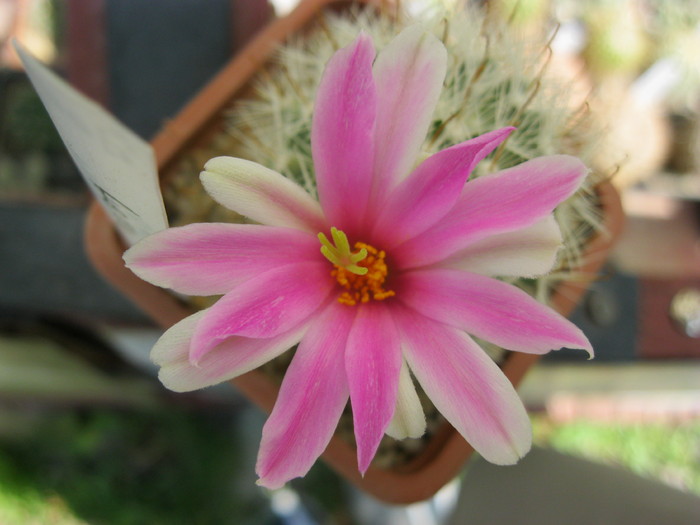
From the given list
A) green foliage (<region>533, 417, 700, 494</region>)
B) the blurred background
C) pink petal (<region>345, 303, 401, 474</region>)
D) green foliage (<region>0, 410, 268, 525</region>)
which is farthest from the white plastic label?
green foliage (<region>533, 417, 700, 494</region>)

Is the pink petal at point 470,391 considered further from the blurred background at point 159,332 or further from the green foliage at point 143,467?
the green foliage at point 143,467

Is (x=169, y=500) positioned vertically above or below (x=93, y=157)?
below

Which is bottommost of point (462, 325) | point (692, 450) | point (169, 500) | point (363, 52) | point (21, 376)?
point (692, 450)

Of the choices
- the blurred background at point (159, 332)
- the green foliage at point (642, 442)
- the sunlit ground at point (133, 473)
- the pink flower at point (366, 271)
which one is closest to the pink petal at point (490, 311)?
the pink flower at point (366, 271)

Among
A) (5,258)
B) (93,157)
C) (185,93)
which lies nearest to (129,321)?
(5,258)

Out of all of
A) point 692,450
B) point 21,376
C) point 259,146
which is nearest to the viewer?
point 259,146

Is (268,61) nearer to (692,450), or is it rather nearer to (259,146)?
(259,146)

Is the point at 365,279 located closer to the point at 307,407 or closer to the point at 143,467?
the point at 307,407

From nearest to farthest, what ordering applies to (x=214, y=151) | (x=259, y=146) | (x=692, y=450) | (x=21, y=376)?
(x=259, y=146), (x=214, y=151), (x=21, y=376), (x=692, y=450)
